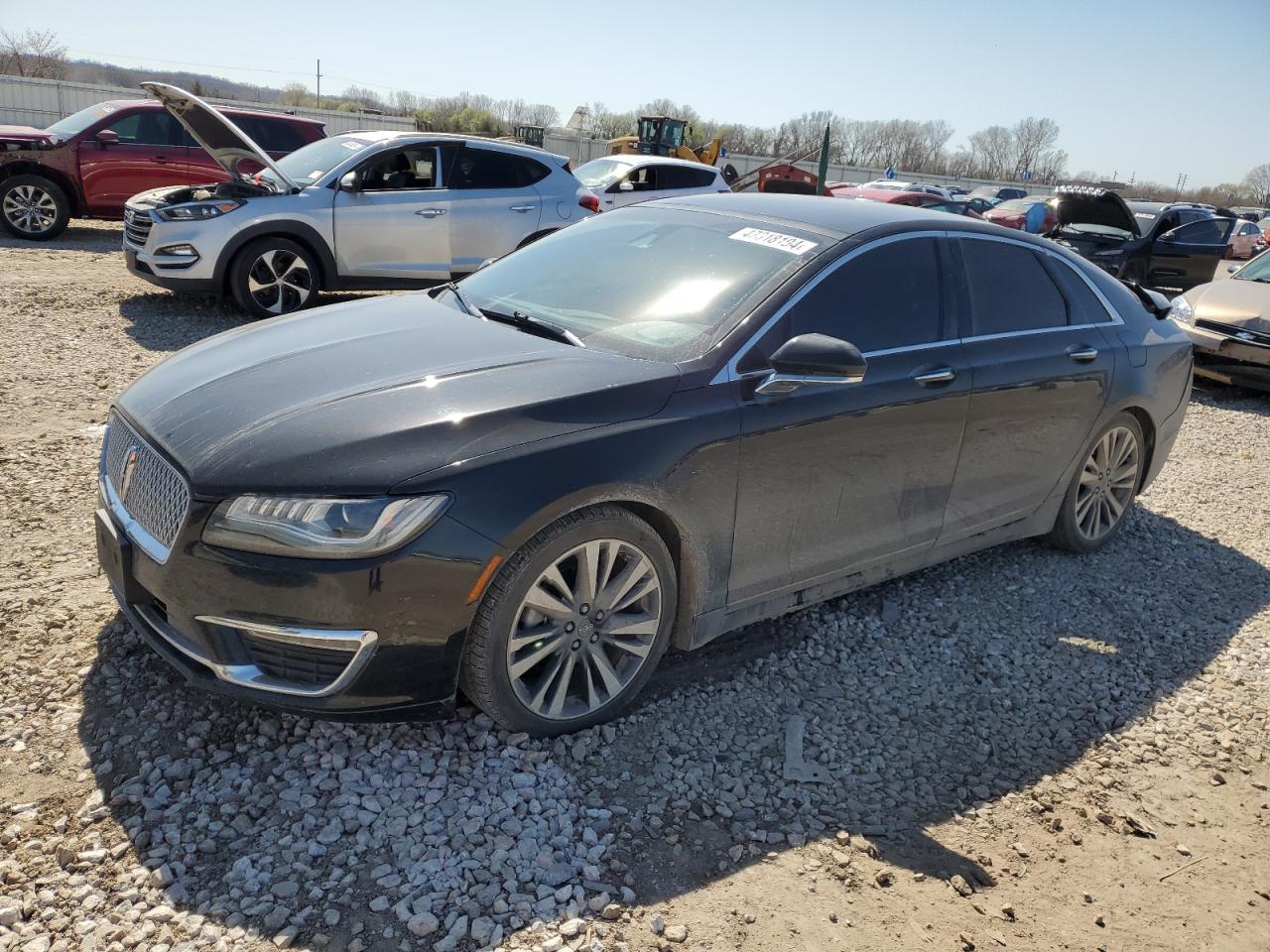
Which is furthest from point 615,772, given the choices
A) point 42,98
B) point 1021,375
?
point 42,98

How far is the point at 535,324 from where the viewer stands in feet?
11.8

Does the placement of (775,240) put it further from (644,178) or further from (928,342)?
(644,178)

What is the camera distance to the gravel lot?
2.44 meters

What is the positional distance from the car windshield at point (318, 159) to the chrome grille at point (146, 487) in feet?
20.8

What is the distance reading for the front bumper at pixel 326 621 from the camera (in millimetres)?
2619

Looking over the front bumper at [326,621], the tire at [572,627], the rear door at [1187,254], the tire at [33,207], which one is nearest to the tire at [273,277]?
the tire at [33,207]

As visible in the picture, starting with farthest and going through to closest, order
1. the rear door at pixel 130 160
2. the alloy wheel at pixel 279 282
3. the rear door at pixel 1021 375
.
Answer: the rear door at pixel 130 160 → the alloy wheel at pixel 279 282 → the rear door at pixel 1021 375

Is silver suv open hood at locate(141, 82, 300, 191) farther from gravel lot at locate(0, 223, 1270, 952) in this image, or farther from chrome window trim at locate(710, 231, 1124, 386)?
chrome window trim at locate(710, 231, 1124, 386)

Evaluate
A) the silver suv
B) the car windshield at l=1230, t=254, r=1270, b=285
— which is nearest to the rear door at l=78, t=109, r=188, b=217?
the silver suv

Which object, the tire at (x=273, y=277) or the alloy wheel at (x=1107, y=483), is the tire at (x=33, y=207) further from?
the alloy wheel at (x=1107, y=483)

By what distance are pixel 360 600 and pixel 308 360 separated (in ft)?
3.40

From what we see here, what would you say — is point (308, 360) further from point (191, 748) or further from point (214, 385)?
point (191, 748)

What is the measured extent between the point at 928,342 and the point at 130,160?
470 inches

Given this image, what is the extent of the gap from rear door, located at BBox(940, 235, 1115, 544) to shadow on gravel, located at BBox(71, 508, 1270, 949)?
618mm
